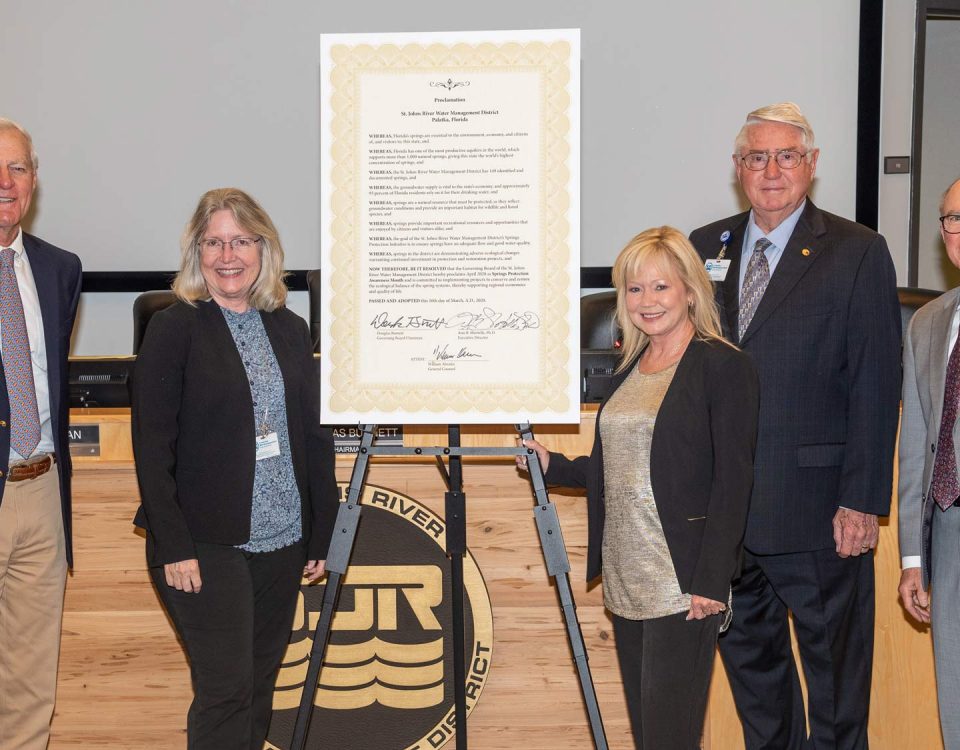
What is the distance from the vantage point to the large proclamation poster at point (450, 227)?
227cm

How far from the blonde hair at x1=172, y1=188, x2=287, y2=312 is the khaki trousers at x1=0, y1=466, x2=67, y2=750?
25.6 inches

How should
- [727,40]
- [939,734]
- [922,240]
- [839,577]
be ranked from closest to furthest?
1. [839,577]
2. [939,734]
3. [727,40]
4. [922,240]

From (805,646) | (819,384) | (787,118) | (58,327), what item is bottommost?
(805,646)

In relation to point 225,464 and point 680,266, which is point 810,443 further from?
point 225,464

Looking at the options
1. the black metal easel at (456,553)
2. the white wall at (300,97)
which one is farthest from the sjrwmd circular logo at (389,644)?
the white wall at (300,97)

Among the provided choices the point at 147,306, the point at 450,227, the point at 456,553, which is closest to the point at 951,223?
the point at 450,227

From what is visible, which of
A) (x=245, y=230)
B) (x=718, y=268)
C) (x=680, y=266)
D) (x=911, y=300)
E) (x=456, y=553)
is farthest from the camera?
(x=911, y=300)

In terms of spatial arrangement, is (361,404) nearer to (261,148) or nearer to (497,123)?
(497,123)

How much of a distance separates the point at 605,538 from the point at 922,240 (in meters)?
4.13

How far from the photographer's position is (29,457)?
237cm

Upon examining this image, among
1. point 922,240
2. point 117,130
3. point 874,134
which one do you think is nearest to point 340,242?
point 117,130

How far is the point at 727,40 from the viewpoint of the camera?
4.88m

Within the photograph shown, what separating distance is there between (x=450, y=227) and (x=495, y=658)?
1283 millimetres

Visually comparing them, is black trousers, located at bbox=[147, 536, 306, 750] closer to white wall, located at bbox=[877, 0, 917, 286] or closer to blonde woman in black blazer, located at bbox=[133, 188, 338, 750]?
blonde woman in black blazer, located at bbox=[133, 188, 338, 750]
